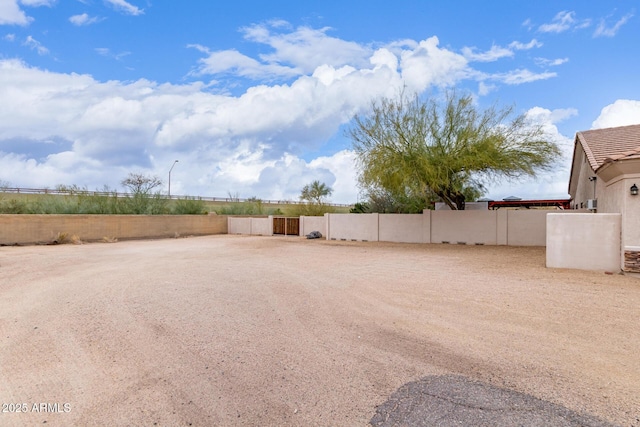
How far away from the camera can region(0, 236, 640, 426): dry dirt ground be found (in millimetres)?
3779

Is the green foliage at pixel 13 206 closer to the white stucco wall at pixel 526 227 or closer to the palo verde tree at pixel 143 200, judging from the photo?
the palo verde tree at pixel 143 200

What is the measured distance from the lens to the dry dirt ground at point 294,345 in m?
3.78

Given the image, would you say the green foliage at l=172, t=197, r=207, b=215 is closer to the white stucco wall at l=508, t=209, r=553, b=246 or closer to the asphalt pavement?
the white stucco wall at l=508, t=209, r=553, b=246

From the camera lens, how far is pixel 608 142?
1527 cm

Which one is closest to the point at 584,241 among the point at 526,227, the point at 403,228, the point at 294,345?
the point at 526,227

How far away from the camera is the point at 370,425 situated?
3.38 meters

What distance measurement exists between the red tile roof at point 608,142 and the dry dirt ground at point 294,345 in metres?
5.30

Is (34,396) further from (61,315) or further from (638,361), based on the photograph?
(638,361)

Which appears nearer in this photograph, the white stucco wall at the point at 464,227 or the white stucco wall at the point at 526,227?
the white stucco wall at the point at 526,227

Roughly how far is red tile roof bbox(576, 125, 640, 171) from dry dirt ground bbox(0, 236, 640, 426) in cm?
530

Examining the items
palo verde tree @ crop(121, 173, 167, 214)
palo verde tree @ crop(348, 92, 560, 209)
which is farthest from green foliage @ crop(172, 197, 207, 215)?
palo verde tree @ crop(348, 92, 560, 209)

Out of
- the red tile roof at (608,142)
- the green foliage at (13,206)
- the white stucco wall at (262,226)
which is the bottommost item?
the white stucco wall at (262,226)

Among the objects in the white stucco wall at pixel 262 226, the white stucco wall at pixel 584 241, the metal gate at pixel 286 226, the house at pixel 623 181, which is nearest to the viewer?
the house at pixel 623 181

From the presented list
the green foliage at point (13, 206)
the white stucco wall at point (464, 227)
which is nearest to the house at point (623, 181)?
the white stucco wall at point (464, 227)
